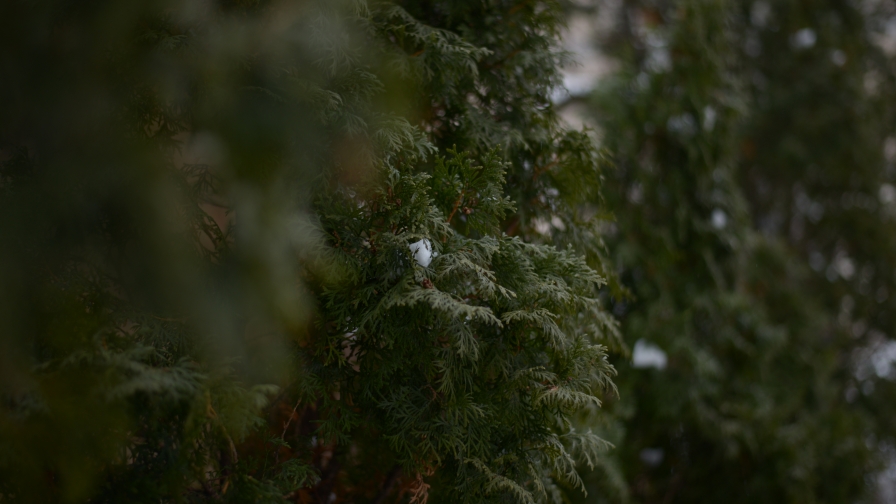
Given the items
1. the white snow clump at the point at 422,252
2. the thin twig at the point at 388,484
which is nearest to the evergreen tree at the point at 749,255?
the thin twig at the point at 388,484

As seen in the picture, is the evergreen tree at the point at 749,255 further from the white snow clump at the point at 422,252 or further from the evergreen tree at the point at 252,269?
the white snow clump at the point at 422,252

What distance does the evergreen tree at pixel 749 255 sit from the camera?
3.79m

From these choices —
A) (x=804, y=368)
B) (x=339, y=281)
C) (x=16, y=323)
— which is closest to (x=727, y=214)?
(x=804, y=368)

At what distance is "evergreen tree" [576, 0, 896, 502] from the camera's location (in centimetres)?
379

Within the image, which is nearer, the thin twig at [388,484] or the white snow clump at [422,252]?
the white snow clump at [422,252]

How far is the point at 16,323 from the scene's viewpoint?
1406 mm

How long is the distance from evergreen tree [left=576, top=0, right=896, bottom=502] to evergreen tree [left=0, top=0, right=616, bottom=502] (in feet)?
5.49

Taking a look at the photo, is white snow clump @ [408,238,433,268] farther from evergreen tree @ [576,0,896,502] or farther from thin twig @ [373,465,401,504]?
evergreen tree @ [576,0,896,502]

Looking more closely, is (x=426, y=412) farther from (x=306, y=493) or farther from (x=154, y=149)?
(x=154, y=149)

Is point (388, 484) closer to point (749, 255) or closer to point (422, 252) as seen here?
point (422, 252)

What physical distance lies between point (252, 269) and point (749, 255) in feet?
13.3

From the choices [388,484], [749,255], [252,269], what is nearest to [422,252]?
[252,269]

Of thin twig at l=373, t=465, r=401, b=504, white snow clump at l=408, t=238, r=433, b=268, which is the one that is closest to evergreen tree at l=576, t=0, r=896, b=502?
thin twig at l=373, t=465, r=401, b=504

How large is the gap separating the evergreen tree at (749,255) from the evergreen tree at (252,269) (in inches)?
65.9
